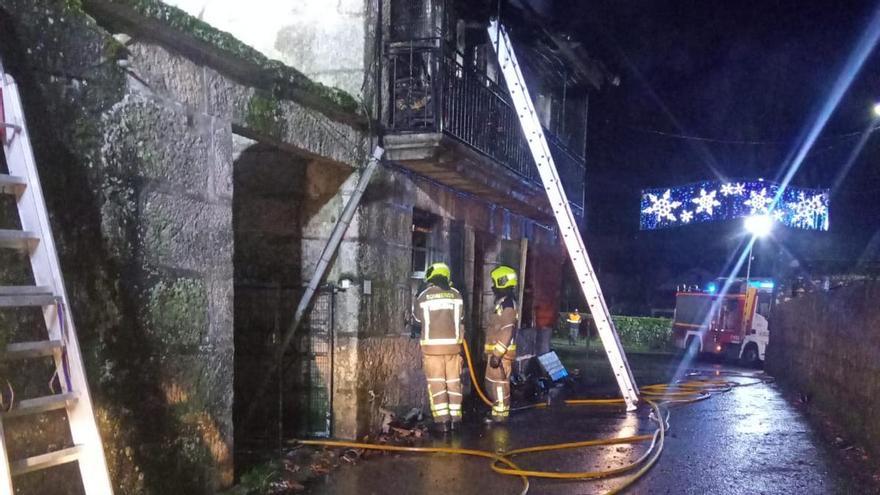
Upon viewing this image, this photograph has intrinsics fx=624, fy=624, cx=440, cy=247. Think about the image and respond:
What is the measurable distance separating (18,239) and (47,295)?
11.3 inches

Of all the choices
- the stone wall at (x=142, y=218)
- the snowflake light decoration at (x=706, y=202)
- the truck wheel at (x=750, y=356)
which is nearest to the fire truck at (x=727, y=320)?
the truck wheel at (x=750, y=356)

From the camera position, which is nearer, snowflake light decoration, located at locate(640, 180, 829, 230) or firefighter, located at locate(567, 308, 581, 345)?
snowflake light decoration, located at locate(640, 180, 829, 230)

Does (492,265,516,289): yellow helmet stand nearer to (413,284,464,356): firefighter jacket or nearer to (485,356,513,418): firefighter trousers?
(485,356,513,418): firefighter trousers

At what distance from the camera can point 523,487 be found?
5.35 m

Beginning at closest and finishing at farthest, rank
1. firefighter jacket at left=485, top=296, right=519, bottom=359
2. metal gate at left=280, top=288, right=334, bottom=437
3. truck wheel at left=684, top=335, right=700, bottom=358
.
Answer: metal gate at left=280, top=288, right=334, bottom=437 → firefighter jacket at left=485, top=296, right=519, bottom=359 → truck wheel at left=684, top=335, right=700, bottom=358

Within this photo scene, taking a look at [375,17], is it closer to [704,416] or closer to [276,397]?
[276,397]

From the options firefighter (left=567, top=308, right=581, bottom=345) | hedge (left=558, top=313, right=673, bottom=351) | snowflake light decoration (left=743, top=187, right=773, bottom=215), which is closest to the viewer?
snowflake light decoration (left=743, top=187, right=773, bottom=215)

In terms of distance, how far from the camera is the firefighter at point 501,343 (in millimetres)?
8211

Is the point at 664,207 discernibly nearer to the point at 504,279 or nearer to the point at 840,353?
the point at 840,353

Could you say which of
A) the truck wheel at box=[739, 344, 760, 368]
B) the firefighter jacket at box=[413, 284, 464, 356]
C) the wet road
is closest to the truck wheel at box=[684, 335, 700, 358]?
the truck wheel at box=[739, 344, 760, 368]

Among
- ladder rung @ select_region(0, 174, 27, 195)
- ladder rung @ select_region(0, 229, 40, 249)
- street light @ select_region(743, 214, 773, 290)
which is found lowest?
ladder rung @ select_region(0, 229, 40, 249)

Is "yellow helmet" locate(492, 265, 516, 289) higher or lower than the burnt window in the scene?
lower

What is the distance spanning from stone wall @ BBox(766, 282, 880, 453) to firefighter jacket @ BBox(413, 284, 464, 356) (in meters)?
4.56

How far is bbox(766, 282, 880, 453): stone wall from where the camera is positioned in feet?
22.6
